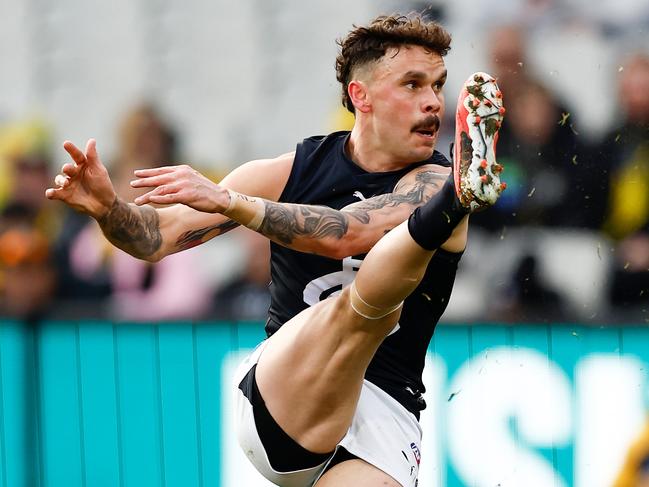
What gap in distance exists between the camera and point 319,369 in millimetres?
4188

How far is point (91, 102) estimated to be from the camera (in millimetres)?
6488

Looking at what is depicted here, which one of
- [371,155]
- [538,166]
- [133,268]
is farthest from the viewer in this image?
[133,268]

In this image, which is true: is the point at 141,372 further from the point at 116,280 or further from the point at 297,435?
the point at 297,435

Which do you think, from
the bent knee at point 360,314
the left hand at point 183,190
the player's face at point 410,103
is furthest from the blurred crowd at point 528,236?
the left hand at point 183,190

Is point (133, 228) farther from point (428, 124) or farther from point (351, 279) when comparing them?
point (428, 124)

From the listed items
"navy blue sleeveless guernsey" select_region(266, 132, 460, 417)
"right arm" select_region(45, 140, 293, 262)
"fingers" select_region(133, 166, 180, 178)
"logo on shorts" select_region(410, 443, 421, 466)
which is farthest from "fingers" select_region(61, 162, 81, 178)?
"logo on shorts" select_region(410, 443, 421, 466)

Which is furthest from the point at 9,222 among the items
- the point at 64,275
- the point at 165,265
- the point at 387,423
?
the point at 387,423

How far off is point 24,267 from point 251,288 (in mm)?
1140

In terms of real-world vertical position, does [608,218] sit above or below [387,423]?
above

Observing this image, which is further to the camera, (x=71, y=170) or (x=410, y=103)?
(x=410, y=103)

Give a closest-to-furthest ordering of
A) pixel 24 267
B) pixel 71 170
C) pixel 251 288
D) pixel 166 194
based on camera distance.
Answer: pixel 166 194 < pixel 71 170 < pixel 251 288 < pixel 24 267

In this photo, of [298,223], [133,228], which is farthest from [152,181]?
[133,228]

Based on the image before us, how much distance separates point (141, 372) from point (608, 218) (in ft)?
7.15

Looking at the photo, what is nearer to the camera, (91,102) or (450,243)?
(450,243)
